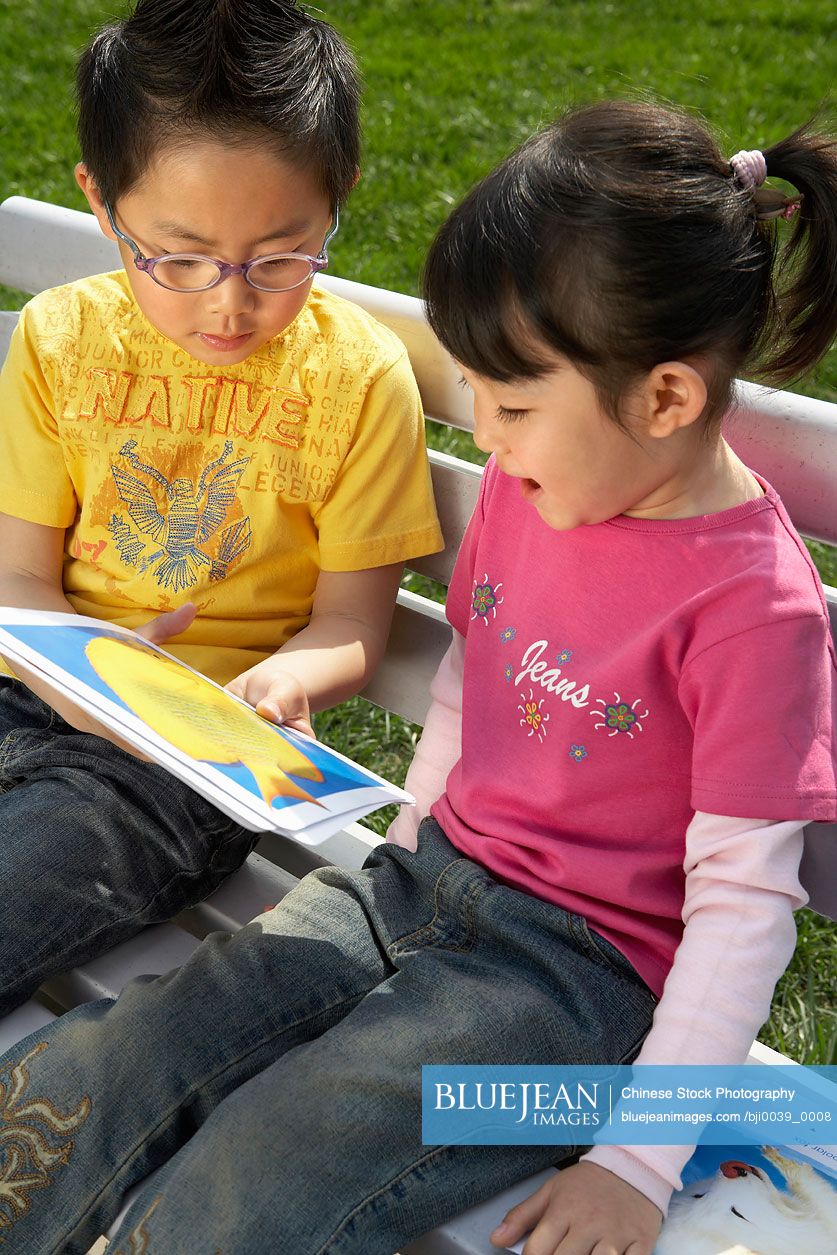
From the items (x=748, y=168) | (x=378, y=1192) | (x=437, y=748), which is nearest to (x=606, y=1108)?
(x=378, y=1192)

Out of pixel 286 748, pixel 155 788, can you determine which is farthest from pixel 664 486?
pixel 155 788

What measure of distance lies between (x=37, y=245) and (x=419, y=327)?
844 mm

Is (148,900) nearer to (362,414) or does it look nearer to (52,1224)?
(52,1224)

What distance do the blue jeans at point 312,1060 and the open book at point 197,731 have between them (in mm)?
191

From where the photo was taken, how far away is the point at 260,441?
2.06 meters

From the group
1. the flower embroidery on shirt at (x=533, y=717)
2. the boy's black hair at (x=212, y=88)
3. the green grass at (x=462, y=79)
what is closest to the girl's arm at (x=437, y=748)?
the flower embroidery on shirt at (x=533, y=717)

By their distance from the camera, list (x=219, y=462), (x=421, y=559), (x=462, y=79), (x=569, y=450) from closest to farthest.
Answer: (x=569, y=450)
(x=219, y=462)
(x=421, y=559)
(x=462, y=79)

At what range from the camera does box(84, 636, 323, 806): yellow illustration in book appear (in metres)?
1.55

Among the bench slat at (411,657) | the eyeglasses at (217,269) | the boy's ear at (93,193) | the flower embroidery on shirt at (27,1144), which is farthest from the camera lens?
the bench slat at (411,657)

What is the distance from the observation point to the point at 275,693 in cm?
187

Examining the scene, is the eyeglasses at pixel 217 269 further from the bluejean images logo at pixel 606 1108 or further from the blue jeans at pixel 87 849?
the bluejean images logo at pixel 606 1108

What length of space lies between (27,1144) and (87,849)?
42 centimetres

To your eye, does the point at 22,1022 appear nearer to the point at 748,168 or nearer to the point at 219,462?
the point at 219,462

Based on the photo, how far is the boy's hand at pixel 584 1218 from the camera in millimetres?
1426
